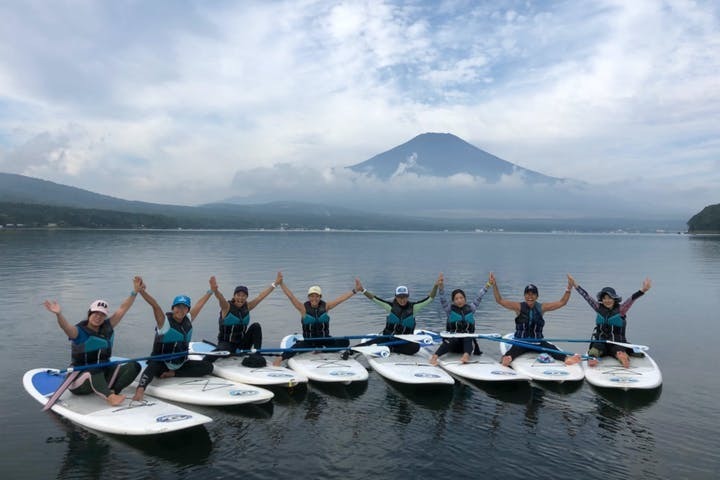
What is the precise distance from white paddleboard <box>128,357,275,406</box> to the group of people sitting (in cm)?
36

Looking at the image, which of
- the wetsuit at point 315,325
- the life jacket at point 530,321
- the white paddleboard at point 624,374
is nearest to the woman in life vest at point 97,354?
the wetsuit at point 315,325

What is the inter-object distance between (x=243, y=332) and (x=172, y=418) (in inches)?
180

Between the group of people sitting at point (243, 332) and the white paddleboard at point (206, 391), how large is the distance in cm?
36

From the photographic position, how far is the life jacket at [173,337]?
1150 centimetres

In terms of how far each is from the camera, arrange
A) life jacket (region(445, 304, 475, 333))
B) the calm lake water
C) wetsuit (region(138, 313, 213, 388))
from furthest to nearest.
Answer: life jacket (region(445, 304, 475, 333)) < wetsuit (region(138, 313, 213, 388)) < the calm lake water

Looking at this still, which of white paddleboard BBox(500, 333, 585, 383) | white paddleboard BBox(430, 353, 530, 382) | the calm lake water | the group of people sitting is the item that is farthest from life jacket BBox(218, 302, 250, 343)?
white paddleboard BBox(500, 333, 585, 383)

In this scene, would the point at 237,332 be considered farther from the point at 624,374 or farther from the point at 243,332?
the point at 624,374

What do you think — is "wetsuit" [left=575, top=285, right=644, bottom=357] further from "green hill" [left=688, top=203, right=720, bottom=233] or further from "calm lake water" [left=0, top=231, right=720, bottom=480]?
"green hill" [left=688, top=203, right=720, bottom=233]

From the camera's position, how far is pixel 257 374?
480 inches

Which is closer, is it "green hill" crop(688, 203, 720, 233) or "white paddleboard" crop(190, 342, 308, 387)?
"white paddleboard" crop(190, 342, 308, 387)

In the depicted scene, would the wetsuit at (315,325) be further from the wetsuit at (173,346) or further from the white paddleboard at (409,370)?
the wetsuit at (173,346)


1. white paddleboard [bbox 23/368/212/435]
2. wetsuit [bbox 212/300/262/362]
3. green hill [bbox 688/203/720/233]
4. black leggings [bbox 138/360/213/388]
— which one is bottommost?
white paddleboard [bbox 23/368/212/435]

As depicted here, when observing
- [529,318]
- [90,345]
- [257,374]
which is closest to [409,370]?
[257,374]

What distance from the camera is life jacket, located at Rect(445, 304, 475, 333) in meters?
14.4
